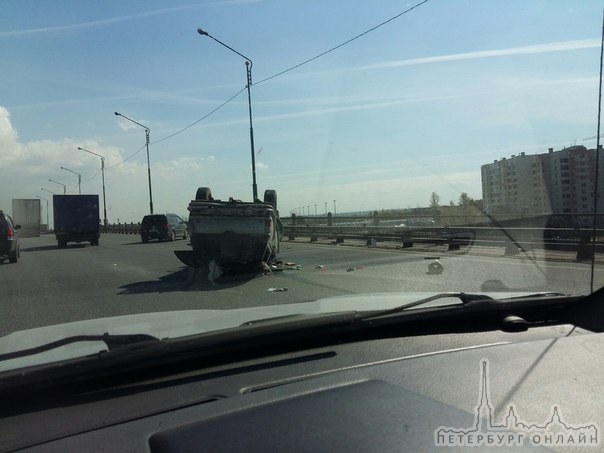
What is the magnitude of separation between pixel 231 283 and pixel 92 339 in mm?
8545

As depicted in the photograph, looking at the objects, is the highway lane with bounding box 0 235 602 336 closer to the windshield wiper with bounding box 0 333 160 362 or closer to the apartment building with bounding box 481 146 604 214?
the apartment building with bounding box 481 146 604 214

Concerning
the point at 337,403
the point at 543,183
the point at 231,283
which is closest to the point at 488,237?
the point at 543,183

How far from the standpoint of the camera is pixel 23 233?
6888 centimetres

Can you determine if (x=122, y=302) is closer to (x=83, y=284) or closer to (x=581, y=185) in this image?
(x=83, y=284)

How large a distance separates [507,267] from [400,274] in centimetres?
286

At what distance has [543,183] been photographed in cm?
1194

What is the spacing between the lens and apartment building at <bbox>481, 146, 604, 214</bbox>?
24.4ft

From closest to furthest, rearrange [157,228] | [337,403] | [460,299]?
[337,403] < [460,299] < [157,228]

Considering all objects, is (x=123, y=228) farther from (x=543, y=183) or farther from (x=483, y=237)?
(x=543, y=183)

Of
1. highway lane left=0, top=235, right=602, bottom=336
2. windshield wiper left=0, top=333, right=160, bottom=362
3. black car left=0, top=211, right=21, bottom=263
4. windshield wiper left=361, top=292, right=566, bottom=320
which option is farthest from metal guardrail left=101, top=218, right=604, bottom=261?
black car left=0, top=211, right=21, bottom=263

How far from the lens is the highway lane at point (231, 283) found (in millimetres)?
8570

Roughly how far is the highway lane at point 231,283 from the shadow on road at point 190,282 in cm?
2

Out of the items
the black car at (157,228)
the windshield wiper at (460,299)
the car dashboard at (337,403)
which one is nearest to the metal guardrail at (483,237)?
the windshield wiper at (460,299)

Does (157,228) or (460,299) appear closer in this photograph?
(460,299)
